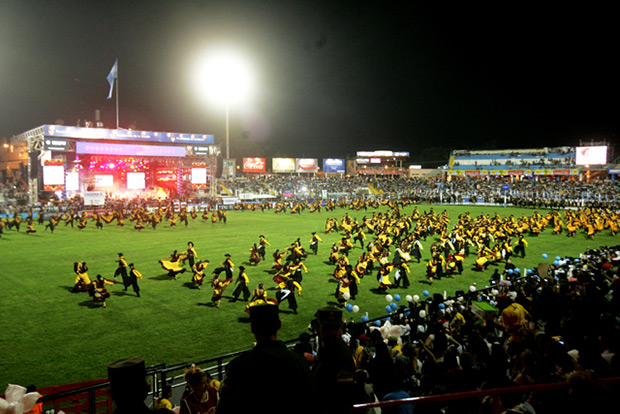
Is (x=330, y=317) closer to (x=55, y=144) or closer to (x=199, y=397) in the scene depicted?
(x=199, y=397)

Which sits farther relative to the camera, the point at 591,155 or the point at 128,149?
the point at 591,155

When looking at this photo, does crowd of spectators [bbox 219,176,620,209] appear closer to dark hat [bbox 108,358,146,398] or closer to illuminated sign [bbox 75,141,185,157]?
illuminated sign [bbox 75,141,185,157]

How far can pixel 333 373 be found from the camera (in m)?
2.38

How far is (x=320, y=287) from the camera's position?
1220 centimetres

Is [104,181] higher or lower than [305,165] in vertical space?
lower

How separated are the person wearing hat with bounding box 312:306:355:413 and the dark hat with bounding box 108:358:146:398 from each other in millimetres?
1011

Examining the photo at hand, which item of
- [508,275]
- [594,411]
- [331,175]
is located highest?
[331,175]

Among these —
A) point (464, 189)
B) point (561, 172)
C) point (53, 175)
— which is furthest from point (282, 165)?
point (561, 172)

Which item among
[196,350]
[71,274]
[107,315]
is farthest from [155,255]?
[196,350]

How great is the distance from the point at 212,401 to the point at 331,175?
72051 mm

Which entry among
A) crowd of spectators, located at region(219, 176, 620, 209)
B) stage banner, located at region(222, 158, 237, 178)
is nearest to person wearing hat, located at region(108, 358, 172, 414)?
crowd of spectators, located at region(219, 176, 620, 209)

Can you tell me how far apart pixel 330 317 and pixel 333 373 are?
37 centimetres

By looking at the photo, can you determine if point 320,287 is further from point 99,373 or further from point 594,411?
point 594,411

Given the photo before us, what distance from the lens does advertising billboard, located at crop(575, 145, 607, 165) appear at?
2112 inches
